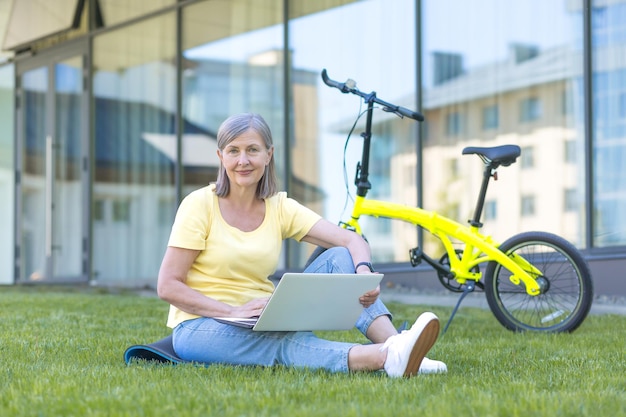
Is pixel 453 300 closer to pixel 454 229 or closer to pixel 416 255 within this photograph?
pixel 416 255

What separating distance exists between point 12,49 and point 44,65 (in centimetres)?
83

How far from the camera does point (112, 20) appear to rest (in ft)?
33.8

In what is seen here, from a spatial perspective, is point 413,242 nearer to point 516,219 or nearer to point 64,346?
point 516,219

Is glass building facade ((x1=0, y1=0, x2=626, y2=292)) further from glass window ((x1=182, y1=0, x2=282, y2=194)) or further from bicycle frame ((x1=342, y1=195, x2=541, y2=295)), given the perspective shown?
bicycle frame ((x1=342, y1=195, x2=541, y2=295))

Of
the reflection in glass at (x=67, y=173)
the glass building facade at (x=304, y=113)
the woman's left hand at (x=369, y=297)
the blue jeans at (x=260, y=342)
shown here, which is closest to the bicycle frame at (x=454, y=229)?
the glass building facade at (x=304, y=113)

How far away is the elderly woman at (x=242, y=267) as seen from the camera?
9.21 feet

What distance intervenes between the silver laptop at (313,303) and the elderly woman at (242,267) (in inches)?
2.0

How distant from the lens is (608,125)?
6.37 metres

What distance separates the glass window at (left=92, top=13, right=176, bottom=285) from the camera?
31.9 feet

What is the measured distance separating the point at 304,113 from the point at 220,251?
5438 millimetres

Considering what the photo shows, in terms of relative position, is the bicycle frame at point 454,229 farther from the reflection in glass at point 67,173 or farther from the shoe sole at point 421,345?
the reflection in glass at point 67,173

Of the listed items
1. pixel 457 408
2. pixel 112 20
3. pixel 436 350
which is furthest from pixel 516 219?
pixel 112 20

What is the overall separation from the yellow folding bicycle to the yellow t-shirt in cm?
139

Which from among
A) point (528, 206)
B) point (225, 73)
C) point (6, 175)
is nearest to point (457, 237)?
point (528, 206)
